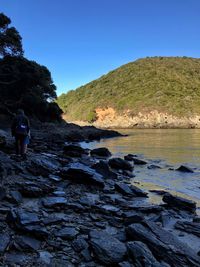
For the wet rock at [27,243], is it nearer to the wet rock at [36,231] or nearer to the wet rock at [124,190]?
the wet rock at [36,231]

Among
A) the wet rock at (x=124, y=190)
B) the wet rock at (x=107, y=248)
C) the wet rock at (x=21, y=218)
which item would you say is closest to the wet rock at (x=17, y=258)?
the wet rock at (x=21, y=218)

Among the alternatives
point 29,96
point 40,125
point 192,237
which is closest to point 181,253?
point 192,237

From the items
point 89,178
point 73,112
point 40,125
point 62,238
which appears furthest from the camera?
point 73,112

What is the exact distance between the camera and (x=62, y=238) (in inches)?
283

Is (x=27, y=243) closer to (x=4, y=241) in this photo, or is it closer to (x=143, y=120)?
A: (x=4, y=241)

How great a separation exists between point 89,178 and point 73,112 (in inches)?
5436

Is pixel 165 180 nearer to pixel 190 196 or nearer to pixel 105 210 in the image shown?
pixel 190 196

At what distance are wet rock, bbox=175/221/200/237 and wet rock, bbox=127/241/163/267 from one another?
8.39ft

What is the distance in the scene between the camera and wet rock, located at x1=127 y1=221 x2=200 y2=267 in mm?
6465

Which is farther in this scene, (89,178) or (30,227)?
(89,178)

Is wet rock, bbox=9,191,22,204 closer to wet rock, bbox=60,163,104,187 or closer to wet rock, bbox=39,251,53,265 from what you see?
wet rock, bbox=39,251,53,265

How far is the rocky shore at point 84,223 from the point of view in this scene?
6.39 metres

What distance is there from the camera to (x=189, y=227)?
Answer: 9.09 m

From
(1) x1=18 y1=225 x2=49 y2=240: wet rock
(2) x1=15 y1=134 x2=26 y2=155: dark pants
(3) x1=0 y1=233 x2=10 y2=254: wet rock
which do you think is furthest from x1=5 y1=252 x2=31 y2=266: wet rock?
(2) x1=15 y1=134 x2=26 y2=155: dark pants
